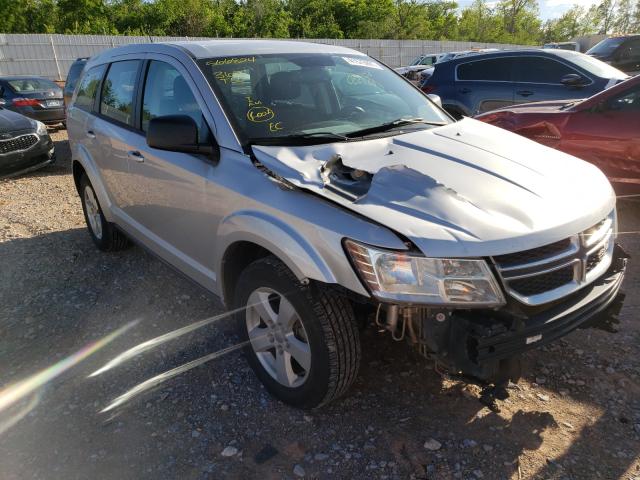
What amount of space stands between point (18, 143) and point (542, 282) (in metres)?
8.59

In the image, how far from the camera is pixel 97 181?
4.32 metres

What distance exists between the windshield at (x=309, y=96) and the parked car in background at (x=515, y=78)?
4.63 metres

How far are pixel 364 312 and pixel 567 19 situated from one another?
259 feet

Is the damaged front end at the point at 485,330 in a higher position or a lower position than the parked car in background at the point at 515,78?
lower

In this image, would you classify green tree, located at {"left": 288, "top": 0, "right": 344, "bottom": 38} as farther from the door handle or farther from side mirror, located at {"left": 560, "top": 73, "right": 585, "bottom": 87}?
the door handle

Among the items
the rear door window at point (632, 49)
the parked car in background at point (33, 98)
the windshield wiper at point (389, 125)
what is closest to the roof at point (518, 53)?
the windshield wiper at point (389, 125)

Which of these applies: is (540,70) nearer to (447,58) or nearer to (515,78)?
(515,78)

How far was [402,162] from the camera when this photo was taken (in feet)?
8.54

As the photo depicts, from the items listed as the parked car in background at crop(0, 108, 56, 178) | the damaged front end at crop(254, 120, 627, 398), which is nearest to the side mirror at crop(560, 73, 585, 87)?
the damaged front end at crop(254, 120, 627, 398)

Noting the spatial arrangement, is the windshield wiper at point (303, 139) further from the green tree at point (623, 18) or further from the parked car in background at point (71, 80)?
the green tree at point (623, 18)

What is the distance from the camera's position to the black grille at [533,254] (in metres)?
2.00

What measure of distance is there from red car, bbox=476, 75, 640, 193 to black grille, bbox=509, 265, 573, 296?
10.3ft

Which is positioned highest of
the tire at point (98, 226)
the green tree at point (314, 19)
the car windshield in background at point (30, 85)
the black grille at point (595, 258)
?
the green tree at point (314, 19)

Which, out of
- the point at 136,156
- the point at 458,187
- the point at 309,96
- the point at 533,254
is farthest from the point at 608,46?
the point at 533,254
